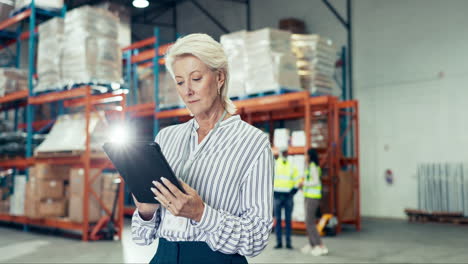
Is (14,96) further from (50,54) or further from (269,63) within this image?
(269,63)

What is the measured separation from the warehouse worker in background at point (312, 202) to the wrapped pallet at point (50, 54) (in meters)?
5.24

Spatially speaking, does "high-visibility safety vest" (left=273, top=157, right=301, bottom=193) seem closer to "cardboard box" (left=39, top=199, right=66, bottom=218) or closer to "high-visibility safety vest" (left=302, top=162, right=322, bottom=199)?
"high-visibility safety vest" (left=302, top=162, right=322, bottom=199)

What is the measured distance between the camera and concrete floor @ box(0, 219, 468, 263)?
293 inches

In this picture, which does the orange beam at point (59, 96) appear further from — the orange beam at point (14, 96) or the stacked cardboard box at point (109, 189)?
the stacked cardboard box at point (109, 189)

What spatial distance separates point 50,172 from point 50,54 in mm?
2431

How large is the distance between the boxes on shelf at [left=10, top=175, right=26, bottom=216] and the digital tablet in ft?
33.4

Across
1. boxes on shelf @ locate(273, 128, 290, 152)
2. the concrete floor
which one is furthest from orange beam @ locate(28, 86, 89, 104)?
boxes on shelf @ locate(273, 128, 290, 152)

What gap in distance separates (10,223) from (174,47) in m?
12.9

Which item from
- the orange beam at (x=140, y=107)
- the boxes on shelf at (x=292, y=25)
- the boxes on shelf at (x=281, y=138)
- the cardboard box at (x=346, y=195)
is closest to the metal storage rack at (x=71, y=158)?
the orange beam at (x=140, y=107)

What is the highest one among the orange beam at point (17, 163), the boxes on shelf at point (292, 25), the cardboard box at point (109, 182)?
the boxes on shelf at point (292, 25)

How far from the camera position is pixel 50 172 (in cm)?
1036

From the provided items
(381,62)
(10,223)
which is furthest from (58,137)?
(381,62)

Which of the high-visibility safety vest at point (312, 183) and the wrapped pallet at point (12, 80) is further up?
the wrapped pallet at point (12, 80)

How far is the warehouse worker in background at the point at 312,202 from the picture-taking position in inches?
313
